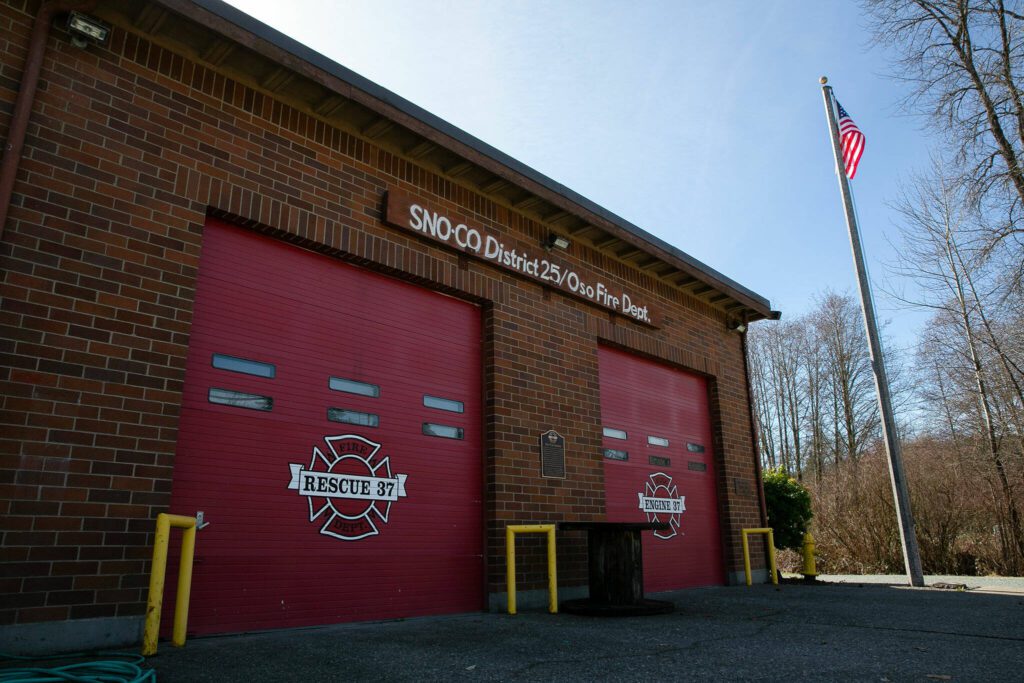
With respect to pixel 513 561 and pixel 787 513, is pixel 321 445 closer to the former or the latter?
pixel 513 561

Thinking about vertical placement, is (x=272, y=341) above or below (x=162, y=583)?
above

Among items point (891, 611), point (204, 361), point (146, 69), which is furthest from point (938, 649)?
point (146, 69)

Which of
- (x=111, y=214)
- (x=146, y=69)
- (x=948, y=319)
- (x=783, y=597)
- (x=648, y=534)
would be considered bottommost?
(x=783, y=597)

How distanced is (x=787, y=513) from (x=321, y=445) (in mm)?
10475

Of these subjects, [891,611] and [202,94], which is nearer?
[202,94]

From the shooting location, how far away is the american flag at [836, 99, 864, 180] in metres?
12.1

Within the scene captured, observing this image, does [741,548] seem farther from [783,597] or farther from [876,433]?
[876,433]

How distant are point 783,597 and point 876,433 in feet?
69.9

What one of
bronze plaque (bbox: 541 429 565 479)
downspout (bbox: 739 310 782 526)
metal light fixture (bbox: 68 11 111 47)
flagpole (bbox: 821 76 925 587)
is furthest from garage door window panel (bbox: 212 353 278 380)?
flagpole (bbox: 821 76 925 587)

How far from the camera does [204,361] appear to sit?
5457mm

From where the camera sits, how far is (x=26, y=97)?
466 cm

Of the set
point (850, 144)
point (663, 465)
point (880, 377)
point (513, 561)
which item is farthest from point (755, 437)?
point (513, 561)

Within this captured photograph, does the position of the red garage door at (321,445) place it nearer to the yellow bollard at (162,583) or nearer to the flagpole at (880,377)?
the yellow bollard at (162,583)

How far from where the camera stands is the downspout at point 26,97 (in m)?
4.45
